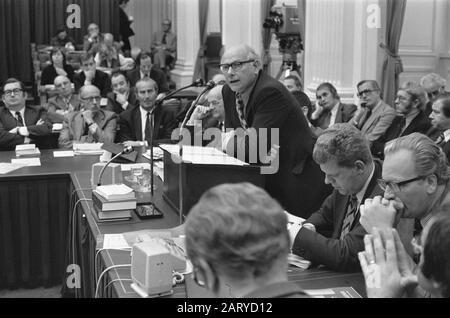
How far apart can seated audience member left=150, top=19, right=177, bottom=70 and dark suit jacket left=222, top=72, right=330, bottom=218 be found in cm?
970

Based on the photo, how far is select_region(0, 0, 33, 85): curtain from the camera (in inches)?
512

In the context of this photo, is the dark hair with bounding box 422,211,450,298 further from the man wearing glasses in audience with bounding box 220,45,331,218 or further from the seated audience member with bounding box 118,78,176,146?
the seated audience member with bounding box 118,78,176,146

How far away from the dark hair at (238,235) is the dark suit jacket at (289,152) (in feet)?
6.26

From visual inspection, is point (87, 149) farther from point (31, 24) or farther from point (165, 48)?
point (31, 24)

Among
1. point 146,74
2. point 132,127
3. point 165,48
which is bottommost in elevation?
point 132,127

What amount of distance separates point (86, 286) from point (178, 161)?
97cm

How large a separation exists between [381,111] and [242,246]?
16.0ft

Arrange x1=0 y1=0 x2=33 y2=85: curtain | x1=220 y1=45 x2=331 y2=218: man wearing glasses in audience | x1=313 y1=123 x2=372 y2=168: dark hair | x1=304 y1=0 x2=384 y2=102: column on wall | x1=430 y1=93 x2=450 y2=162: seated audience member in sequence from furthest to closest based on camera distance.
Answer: x1=0 y1=0 x2=33 y2=85: curtain → x1=304 y1=0 x2=384 y2=102: column on wall → x1=430 y1=93 x2=450 y2=162: seated audience member → x1=220 y1=45 x2=331 y2=218: man wearing glasses in audience → x1=313 y1=123 x2=372 y2=168: dark hair

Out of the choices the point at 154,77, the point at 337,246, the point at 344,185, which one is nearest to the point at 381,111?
the point at 344,185

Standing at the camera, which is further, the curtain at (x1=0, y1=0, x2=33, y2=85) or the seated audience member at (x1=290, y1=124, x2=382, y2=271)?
the curtain at (x1=0, y1=0, x2=33, y2=85)

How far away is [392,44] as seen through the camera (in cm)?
695

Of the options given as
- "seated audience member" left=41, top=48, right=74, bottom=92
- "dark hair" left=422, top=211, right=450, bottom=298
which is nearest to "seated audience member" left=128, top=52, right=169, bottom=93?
"seated audience member" left=41, top=48, right=74, bottom=92

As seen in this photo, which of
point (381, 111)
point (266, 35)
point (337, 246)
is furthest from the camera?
point (266, 35)

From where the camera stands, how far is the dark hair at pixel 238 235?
3.85 feet
